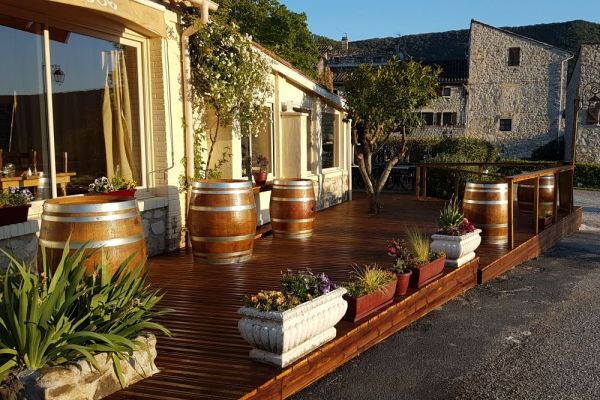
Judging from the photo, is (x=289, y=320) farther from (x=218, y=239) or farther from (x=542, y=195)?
(x=542, y=195)

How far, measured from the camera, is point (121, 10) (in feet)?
18.4

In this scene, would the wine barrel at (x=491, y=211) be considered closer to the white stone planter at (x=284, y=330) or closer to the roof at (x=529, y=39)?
the white stone planter at (x=284, y=330)

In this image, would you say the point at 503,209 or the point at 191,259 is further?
the point at 503,209

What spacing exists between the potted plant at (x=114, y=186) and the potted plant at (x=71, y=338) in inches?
119

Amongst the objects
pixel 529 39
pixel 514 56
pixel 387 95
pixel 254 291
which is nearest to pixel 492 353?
pixel 254 291

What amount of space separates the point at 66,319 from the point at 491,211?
6359mm

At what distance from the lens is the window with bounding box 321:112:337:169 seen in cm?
1284

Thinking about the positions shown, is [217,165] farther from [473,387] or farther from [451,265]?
[473,387]

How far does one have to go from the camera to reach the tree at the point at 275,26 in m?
28.9

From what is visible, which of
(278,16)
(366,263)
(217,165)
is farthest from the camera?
(278,16)

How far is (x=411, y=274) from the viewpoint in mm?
5402

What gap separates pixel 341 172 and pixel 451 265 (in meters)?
7.51

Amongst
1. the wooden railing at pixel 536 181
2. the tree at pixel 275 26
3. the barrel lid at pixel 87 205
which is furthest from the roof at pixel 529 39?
the barrel lid at pixel 87 205

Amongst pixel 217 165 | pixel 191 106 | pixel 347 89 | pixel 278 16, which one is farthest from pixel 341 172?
pixel 278 16
